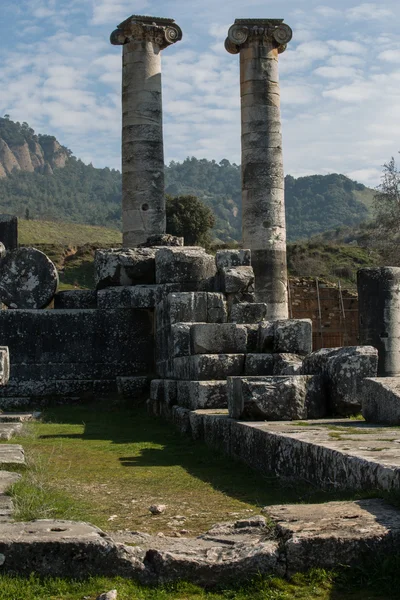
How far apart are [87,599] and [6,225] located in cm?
1285

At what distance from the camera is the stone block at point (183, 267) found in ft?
43.5

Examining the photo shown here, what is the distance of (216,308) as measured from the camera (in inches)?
485

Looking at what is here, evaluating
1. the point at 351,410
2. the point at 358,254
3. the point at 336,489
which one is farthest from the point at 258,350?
the point at 358,254

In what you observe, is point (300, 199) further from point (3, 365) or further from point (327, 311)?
point (3, 365)

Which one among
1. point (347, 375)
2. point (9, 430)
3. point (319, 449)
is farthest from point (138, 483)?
point (9, 430)

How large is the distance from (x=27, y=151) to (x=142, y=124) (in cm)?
16885

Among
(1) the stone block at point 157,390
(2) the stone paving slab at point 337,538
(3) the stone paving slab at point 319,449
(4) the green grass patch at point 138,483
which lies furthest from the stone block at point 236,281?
(2) the stone paving slab at point 337,538

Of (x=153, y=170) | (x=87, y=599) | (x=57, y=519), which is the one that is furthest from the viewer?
(x=153, y=170)

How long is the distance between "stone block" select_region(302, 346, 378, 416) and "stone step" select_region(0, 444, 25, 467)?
2779 mm

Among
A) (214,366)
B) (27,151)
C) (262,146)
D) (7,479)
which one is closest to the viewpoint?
(7,479)

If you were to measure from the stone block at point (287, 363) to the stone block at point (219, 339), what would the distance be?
1.94 ft

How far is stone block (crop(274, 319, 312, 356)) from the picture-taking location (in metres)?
10.6

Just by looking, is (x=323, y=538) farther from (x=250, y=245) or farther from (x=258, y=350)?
(x=250, y=245)

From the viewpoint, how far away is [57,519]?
178 inches
